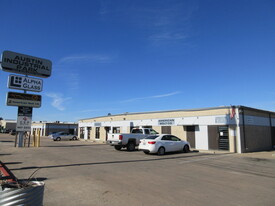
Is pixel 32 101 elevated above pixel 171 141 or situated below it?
above

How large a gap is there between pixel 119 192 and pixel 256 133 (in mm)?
20080

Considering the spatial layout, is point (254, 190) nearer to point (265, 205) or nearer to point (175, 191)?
point (265, 205)

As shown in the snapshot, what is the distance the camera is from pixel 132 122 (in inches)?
1210

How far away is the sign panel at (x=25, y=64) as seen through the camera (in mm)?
21312

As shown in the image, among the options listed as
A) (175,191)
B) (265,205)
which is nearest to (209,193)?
(175,191)

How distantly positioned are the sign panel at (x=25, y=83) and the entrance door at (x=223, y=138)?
1949 cm

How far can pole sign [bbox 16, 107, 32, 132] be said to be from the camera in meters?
21.7

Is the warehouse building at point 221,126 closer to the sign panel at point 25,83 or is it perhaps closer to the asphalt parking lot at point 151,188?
the asphalt parking lot at point 151,188

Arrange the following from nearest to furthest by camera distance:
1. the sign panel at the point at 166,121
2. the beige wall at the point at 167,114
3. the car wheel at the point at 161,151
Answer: the car wheel at the point at 161,151 < the beige wall at the point at 167,114 < the sign panel at the point at 166,121

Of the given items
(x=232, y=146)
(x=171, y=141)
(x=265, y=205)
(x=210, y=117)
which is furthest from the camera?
(x=210, y=117)

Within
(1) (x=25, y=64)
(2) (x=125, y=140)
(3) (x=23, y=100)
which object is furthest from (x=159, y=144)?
(1) (x=25, y=64)

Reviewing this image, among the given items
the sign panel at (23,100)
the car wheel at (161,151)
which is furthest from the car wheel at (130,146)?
the sign panel at (23,100)

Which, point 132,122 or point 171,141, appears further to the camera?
point 132,122

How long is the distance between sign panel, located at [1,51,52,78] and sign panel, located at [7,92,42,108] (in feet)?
7.85
